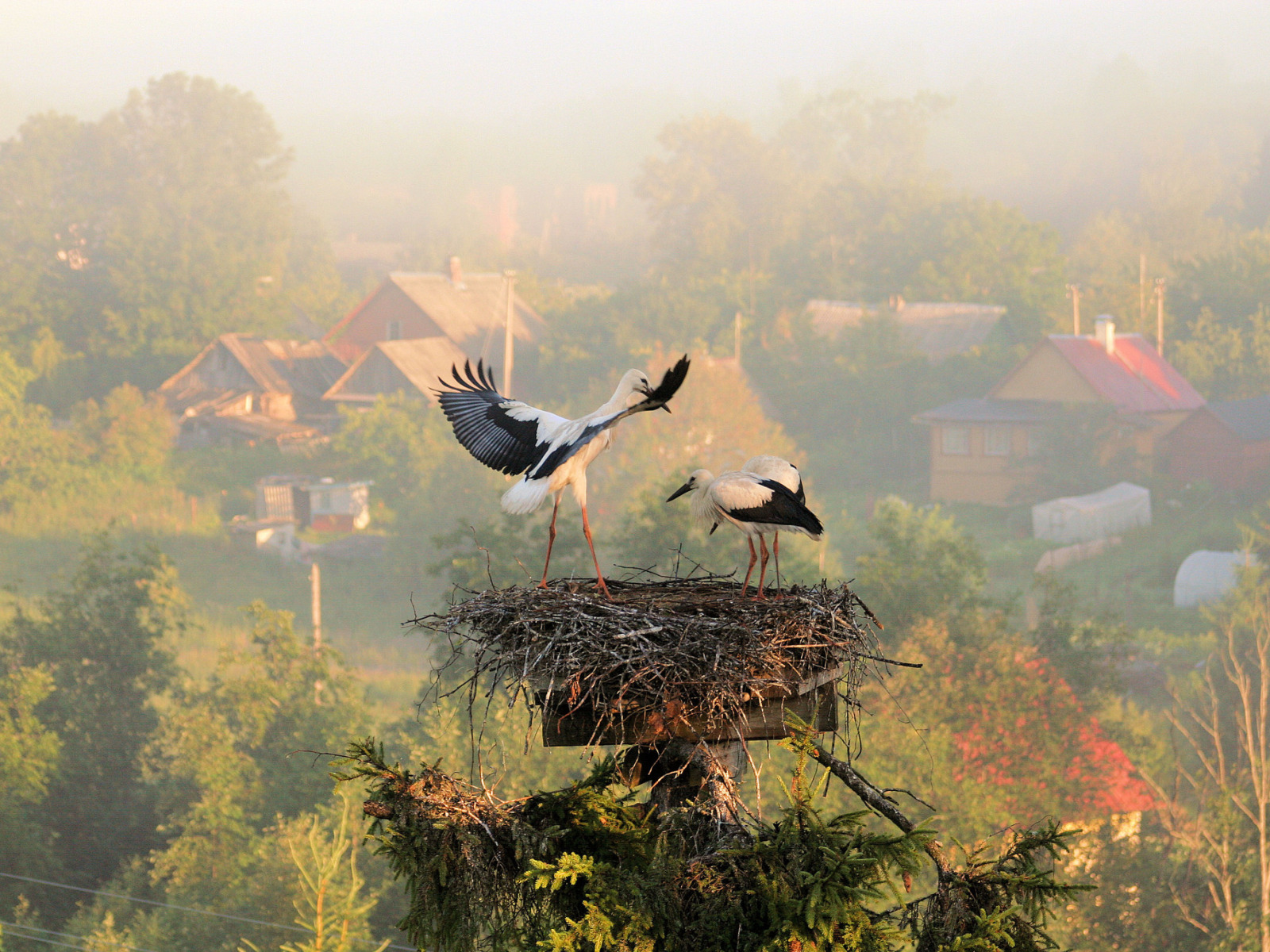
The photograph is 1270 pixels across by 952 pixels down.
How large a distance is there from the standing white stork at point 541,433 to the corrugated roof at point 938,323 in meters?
59.9

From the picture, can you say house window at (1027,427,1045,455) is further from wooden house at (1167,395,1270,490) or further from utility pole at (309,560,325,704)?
utility pole at (309,560,325,704)

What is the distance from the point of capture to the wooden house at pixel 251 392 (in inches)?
2539

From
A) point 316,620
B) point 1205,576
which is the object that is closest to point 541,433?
point 316,620

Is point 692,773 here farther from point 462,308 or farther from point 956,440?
point 462,308

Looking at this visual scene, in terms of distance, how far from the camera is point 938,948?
12.1 ft

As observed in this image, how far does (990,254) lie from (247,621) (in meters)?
48.8

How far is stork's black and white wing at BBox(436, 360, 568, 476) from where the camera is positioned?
6.05 m

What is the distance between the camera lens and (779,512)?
5.83m

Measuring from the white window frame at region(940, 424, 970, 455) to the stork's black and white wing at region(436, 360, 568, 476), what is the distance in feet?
162

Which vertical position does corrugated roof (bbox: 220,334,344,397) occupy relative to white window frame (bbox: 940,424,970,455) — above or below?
above

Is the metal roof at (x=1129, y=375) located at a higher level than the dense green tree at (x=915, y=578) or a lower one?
higher

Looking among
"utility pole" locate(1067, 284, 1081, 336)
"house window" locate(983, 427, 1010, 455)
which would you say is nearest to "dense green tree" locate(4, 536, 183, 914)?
"house window" locate(983, 427, 1010, 455)

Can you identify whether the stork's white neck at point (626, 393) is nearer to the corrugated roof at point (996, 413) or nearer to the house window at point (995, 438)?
the corrugated roof at point (996, 413)

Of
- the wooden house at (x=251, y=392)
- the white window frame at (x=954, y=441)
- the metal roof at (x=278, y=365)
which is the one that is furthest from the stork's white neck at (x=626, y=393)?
the metal roof at (x=278, y=365)
